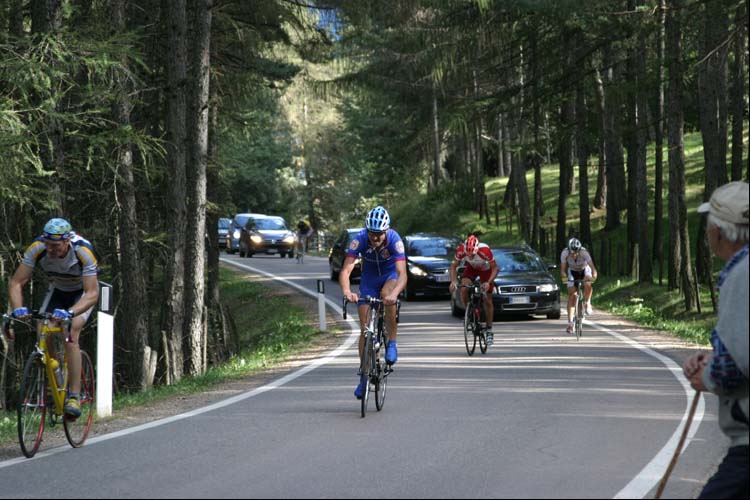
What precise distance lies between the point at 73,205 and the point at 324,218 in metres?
59.8

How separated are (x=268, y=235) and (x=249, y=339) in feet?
82.9

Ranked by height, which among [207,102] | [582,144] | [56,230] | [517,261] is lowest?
[517,261]

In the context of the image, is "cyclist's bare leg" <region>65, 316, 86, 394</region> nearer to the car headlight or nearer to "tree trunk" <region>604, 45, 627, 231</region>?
"tree trunk" <region>604, 45, 627, 231</region>

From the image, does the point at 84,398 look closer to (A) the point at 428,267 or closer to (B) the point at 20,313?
(B) the point at 20,313

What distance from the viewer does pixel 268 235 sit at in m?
53.0

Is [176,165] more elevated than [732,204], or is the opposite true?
[176,165]

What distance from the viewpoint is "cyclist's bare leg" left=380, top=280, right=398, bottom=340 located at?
37.5 feet

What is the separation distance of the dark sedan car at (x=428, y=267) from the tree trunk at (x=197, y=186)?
10019 mm

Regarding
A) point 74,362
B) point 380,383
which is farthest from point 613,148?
point 74,362

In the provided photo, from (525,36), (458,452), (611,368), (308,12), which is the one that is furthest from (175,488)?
(525,36)

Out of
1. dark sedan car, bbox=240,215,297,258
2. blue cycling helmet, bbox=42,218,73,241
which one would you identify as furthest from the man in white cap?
dark sedan car, bbox=240,215,297,258

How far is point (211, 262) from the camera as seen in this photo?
2859cm

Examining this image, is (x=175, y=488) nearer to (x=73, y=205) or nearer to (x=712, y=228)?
(x=712, y=228)

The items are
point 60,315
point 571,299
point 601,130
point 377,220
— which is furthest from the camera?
point 601,130
